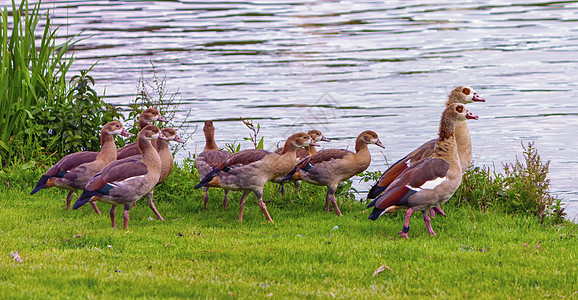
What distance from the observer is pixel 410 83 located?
26031 millimetres

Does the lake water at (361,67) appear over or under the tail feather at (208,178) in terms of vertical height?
over

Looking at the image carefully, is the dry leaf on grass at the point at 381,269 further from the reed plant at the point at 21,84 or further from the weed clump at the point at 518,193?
the reed plant at the point at 21,84

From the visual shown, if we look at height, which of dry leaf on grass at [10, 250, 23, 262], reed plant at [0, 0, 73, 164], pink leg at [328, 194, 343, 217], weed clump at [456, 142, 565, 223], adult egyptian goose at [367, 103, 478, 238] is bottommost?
dry leaf on grass at [10, 250, 23, 262]

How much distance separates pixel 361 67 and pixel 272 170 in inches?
675

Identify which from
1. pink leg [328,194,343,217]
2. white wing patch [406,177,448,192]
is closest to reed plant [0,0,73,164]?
pink leg [328,194,343,217]

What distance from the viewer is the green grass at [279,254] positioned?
8250mm

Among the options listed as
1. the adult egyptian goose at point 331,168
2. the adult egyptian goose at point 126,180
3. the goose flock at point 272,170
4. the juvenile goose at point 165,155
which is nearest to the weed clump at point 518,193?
the goose flock at point 272,170

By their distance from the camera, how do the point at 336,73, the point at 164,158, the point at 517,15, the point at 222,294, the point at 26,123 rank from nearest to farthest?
the point at 222,294, the point at 164,158, the point at 26,123, the point at 336,73, the point at 517,15

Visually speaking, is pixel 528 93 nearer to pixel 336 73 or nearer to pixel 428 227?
pixel 336 73

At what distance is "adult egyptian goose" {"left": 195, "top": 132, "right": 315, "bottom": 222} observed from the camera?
1204 cm

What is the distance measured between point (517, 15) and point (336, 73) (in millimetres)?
17263

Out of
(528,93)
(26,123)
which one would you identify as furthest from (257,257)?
(528,93)

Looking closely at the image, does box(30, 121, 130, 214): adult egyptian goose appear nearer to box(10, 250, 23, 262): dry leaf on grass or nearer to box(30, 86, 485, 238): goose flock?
box(30, 86, 485, 238): goose flock

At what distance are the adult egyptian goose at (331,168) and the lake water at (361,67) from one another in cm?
302
